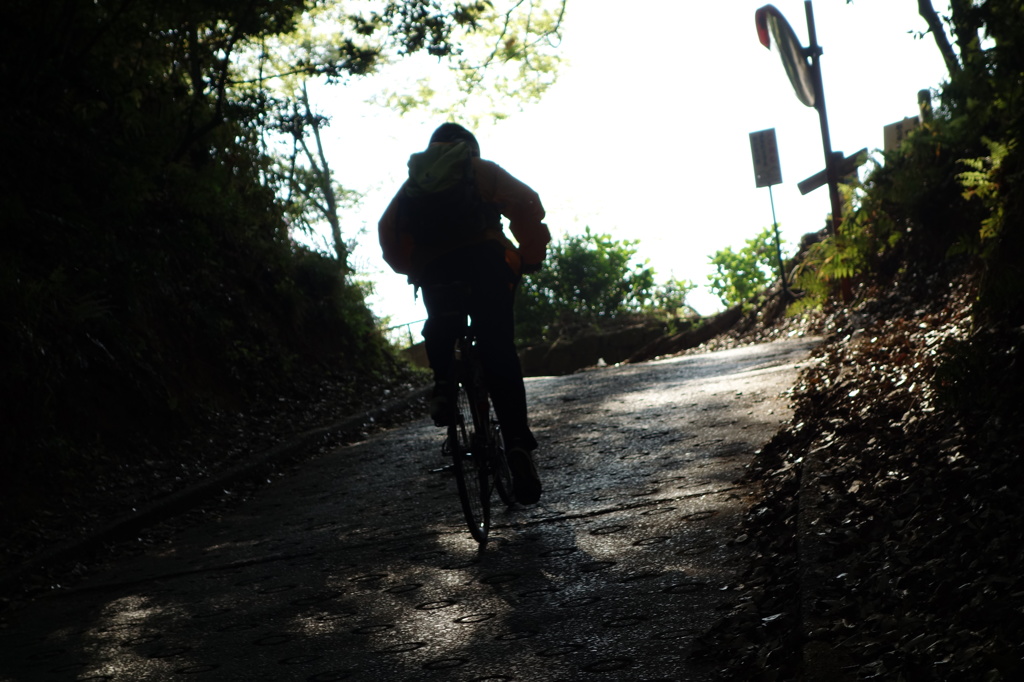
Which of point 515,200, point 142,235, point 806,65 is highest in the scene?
point 806,65

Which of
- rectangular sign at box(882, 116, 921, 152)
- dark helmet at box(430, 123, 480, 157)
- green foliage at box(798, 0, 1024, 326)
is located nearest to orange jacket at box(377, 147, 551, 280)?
dark helmet at box(430, 123, 480, 157)

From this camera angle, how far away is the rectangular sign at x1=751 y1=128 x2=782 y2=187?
55.7 ft

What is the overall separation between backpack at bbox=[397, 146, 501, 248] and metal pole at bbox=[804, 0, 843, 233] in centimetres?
1008

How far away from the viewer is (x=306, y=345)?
39.7 ft

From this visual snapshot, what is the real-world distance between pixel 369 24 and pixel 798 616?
902 centimetres

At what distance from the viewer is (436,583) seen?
4.70 meters

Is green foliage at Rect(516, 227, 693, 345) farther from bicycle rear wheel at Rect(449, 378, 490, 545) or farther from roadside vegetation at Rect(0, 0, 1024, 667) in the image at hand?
bicycle rear wheel at Rect(449, 378, 490, 545)

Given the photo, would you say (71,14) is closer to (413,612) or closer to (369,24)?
(369,24)

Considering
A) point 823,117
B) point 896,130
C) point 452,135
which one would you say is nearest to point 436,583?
point 452,135

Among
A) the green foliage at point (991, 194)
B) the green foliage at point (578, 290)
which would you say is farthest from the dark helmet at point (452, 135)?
the green foliage at point (578, 290)

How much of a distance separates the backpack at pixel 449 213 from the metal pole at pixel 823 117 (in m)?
10.1

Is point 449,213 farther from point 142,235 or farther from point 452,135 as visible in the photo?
point 142,235

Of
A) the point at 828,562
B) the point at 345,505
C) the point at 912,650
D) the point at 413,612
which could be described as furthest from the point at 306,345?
the point at 912,650

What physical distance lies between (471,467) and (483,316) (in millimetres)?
817
